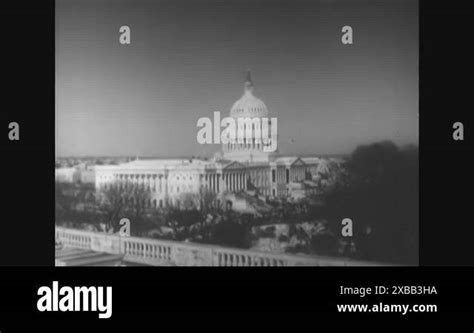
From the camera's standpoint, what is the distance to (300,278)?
22.2 feet

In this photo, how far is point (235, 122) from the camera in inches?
271

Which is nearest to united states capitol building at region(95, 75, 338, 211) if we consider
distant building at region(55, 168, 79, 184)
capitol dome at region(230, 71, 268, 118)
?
capitol dome at region(230, 71, 268, 118)

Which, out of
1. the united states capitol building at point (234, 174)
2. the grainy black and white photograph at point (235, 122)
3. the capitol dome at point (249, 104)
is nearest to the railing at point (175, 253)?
the grainy black and white photograph at point (235, 122)

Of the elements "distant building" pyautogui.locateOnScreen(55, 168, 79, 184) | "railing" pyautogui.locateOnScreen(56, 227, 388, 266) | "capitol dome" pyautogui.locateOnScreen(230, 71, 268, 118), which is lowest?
"railing" pyautogui.locateOnScreen(56, 227, 388, 266)

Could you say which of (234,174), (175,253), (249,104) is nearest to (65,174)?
(175,253)

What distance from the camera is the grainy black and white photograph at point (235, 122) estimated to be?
684 centimetres

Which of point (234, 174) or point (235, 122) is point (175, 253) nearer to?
point (234, 174)

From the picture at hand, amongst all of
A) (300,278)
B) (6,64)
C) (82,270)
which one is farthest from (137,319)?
(6,64)

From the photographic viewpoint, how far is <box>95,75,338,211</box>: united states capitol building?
22.6 ft

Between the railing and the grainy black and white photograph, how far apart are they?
12 millimetres

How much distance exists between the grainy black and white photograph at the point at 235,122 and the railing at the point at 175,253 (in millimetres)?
12

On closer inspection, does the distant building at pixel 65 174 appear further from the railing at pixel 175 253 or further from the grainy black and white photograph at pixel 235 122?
the railing at pixel 175 253

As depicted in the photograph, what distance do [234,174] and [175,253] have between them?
2.95 feet

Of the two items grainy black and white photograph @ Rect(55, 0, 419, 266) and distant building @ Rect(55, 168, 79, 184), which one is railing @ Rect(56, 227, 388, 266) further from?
distant building @ Rect(55, 168, 79, 184)
